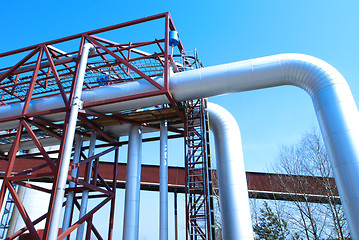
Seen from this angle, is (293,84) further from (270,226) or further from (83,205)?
(270,226)

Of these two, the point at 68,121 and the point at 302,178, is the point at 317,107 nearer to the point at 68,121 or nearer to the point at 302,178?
the point at 68,121

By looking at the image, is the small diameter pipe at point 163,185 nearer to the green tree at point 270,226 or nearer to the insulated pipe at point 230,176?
the insulated pipe at point 230,176

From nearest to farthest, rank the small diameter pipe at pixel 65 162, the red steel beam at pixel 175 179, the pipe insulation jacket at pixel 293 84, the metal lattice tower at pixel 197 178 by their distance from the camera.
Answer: the pipe insulation jacket at pixel 293 84 → the small diameter pipe at pixel 65 162 → the metal lattice tower at pixel 197 178 → the red steel beam at pixel 175 179

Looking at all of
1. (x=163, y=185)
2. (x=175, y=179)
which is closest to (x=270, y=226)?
(x=175, y=179)

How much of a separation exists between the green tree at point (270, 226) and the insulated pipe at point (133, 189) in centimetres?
1644

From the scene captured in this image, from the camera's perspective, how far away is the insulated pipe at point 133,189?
11.3 metres

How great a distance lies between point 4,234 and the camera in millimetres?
20828

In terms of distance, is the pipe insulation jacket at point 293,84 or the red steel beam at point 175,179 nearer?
the pipe insulation jacket at point 293,84

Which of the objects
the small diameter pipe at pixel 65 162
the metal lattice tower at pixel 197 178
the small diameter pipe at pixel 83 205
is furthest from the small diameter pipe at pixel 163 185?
the small diameter pipe at pixel 65 162

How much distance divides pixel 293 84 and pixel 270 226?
17.8m

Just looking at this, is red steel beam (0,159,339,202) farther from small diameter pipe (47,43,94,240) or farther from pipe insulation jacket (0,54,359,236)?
small diameter pipe (47,43,94,240)

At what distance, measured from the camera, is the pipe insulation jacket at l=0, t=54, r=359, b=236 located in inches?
305

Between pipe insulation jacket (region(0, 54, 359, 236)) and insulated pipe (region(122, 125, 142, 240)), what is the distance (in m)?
2.34

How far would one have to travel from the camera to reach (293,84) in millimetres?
10406
